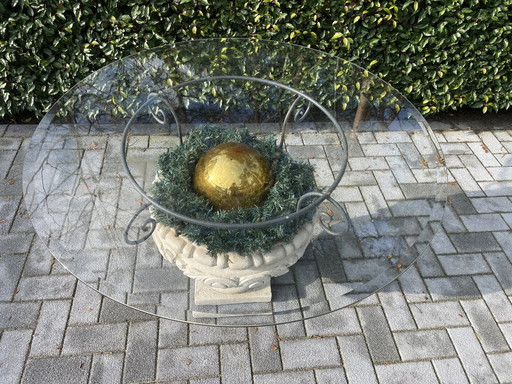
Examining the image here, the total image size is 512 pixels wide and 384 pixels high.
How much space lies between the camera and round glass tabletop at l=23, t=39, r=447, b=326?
1854 mm

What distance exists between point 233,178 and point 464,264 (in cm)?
198

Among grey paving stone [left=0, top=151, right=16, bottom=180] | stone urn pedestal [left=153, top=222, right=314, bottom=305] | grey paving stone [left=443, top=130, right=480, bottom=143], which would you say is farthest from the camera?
grey paving stone [left=443, top=130, right=480, bottom=143]

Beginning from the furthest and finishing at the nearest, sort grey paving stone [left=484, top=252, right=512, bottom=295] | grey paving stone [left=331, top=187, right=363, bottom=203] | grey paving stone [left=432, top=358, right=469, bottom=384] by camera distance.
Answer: grey paving stone [left=484, top=252, right=512, bottom=295] → grey paving stone [left=432, top=358, right=469, bottom=384] → grey paving stone [left=331, top=187, right=363, bottom=203]

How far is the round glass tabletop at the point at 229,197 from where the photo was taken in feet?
6.08

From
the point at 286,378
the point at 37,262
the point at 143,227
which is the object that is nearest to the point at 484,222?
the point at 286,378

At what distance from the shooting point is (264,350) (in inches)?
100

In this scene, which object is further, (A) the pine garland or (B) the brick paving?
(B) the brick paving

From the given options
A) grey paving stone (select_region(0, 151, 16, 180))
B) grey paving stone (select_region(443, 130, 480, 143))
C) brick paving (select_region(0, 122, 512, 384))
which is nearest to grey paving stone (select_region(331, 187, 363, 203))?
brick paving (select_region(0, 122, 512, 384))

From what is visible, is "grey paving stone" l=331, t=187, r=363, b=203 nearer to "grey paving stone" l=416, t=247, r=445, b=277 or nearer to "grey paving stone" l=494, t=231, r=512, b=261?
"grey paving stone" l=416, t=247, r=445, b=277

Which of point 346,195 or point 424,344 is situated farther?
point 424,344

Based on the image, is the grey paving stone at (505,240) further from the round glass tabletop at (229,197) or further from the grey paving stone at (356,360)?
the grey paving stone at (356,360)

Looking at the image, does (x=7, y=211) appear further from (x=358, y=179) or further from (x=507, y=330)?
(x=507, y=330)

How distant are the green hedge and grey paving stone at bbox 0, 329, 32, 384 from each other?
2270mm

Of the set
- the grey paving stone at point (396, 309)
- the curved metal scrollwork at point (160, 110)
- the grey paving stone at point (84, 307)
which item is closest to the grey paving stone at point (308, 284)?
the grey paving stone at point (396, 309)
